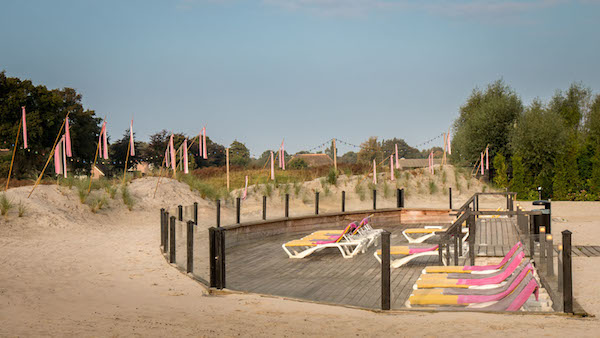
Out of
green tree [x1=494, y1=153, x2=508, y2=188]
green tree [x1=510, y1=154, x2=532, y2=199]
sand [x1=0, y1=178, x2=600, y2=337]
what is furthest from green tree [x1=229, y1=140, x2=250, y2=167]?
sand [x1=0, y1=178, x2=600, y2=337]

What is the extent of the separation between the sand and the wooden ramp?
99cm

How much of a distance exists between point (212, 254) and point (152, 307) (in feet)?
4.60

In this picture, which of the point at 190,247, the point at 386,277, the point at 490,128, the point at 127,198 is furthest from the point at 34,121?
the point at 386,277

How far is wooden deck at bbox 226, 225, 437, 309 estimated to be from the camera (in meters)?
7.27

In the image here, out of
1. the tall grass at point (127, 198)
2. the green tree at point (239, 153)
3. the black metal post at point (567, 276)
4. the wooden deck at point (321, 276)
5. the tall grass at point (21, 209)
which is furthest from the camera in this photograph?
the green tree at point (239, 153)

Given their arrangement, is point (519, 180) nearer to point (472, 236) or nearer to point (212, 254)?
point (472, 236)

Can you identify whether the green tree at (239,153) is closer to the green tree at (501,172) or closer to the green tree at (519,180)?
the green tree at (501,172)

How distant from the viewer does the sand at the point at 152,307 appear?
201 inches

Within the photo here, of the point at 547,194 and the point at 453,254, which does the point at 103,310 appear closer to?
the point at 453,254

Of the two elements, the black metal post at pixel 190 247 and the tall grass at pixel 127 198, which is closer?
the black metal post at pixel 190 247

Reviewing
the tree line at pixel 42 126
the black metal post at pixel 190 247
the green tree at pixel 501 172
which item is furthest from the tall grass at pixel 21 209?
the green tree at pixel 501 172

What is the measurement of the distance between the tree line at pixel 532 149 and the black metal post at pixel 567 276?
2304cm

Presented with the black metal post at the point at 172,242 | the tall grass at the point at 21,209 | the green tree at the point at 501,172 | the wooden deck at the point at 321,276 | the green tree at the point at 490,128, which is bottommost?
the wooden deck at the point at 321,276

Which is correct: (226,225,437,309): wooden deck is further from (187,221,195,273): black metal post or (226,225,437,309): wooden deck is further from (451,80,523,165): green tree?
(451,80,523,165): green tree
